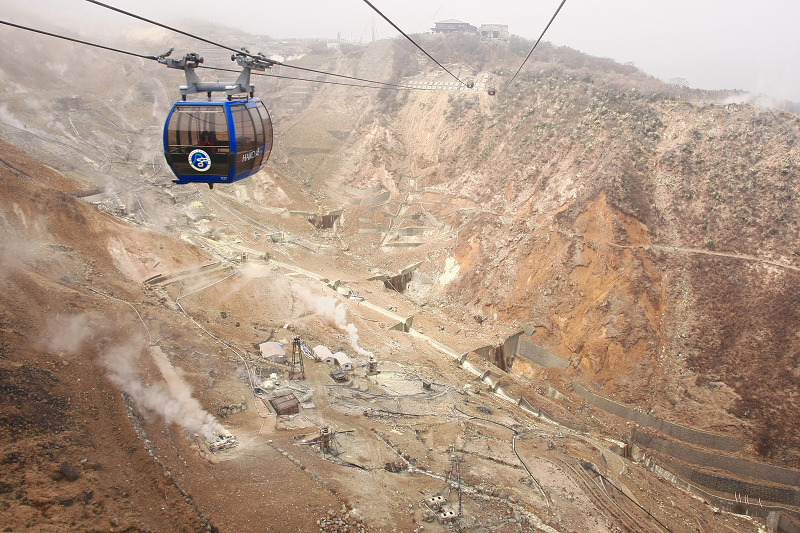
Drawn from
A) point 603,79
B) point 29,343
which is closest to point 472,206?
point 603,79

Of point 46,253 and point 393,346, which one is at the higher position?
point 46,253

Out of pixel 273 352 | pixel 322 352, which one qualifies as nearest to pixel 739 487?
pixel 322 352

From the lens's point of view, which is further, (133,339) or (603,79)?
(603,79)

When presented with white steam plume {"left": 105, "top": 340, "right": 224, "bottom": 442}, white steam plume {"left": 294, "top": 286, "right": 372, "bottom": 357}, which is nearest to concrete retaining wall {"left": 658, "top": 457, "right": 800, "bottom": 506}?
white steam plume {"left": 294, "top": 286, "right": 372, "bottom": 357}

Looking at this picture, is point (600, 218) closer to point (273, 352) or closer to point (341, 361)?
point (341, 361)

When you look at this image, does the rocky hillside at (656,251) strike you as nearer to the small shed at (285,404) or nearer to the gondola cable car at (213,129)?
the small shed at (285,404)

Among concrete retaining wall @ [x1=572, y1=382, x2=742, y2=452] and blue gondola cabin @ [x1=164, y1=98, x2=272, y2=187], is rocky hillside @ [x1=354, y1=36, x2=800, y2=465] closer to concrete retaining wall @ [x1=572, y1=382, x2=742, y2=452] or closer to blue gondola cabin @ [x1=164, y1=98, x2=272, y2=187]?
concrete retaining wall @ [x1=572, y1=382, x2=742, y2=452]

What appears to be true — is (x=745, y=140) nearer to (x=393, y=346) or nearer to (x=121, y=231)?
(x=393, y=346)
